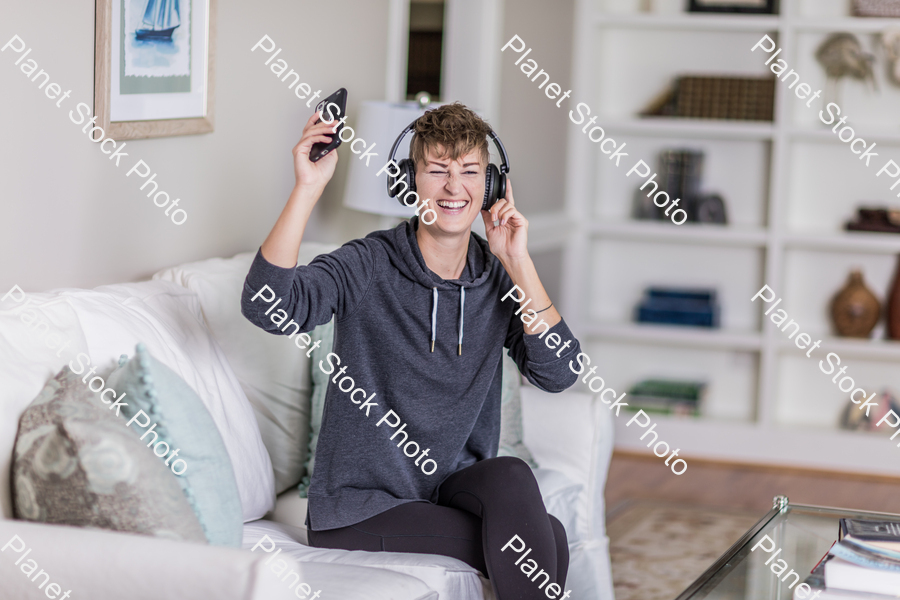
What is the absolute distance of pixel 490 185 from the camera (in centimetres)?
173

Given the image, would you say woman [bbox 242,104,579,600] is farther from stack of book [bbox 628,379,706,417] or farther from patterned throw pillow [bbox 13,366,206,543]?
→ stack of book [bbox 628,379,706,417]

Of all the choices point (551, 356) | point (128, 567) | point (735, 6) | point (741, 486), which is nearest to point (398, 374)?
point (551, 356)

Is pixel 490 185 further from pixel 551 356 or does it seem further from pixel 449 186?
pixel 551 356

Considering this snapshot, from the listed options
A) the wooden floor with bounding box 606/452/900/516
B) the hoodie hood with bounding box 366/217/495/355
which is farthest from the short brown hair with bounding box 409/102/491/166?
the wooden floor with bounding box 606/452/900/516

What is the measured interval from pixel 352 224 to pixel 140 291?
122 cm

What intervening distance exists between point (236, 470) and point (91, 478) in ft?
1.64

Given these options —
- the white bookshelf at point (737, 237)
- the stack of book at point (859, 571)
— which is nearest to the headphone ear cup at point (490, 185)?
the stack of book at point (859, 571)

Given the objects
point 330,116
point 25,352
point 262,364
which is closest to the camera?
point 25,352

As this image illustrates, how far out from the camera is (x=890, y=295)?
12.1ft

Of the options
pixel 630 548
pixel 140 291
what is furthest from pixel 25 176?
pixel 630 548

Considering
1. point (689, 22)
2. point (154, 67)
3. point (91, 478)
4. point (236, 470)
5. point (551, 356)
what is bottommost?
point (236, 470)

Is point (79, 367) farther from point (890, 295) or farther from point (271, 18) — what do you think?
point (890, 295)

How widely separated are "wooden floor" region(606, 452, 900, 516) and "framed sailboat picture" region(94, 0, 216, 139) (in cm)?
192

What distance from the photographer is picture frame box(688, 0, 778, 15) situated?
146 inches
